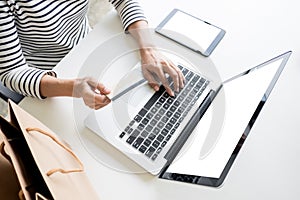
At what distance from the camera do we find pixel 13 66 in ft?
3.02

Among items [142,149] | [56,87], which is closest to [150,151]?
[142,149]

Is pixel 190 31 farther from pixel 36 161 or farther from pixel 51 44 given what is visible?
pixel 36 161

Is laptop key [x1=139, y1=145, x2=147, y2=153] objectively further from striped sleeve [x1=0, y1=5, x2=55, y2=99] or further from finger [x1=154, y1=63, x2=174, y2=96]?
striped sleeve [x1=0, y1=5, x2=55, y2=99]

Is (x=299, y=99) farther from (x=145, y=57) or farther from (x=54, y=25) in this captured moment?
(x=54, y=25)

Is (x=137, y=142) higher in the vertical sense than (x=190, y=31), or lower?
lower

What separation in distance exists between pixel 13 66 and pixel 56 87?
0.13 meters

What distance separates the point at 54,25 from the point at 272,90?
0.52 m

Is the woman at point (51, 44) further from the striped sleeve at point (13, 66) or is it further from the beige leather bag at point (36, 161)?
the beige leather bag at point (36, 161)

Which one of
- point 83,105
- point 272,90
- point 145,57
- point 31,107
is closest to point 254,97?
point 272,90

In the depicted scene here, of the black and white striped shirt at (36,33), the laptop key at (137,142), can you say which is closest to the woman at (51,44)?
the black and white striped shirt at (36,33)

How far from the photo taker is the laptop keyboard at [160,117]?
83cm

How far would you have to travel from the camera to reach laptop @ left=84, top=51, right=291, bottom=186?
822 millimetres

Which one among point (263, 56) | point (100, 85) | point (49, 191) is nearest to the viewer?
point (49, 191)

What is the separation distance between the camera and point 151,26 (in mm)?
1009
